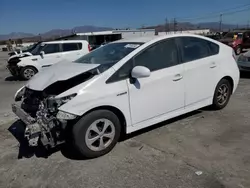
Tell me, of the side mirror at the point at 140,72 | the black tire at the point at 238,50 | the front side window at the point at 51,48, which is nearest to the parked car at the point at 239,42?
the black tire at the point at 238,50

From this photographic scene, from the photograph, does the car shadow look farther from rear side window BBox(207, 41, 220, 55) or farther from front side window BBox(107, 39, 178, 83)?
rear side window BBox(207, 41, 220, 55)

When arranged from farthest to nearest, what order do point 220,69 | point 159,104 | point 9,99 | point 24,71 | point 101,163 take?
point 24,71
point 9,99
point 220,69
point 159,104
point 101,163

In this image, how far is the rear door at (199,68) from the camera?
15.1 ft

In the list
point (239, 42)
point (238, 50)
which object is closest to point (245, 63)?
point (238, 50)

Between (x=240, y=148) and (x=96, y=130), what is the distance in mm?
2120

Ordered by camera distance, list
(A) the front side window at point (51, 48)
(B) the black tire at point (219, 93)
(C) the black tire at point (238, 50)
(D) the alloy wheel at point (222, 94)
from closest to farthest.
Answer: (B) the black tire at point (219, 93) < (D) the alloy wheel at point (222, 94) < (A) the front side window at point (51, 48) < (C) the black tire at point (238, 50)

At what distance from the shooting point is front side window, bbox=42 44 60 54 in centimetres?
1244

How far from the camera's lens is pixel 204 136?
4.32m

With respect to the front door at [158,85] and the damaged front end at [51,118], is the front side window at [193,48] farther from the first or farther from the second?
the damaged front end at [51,118]

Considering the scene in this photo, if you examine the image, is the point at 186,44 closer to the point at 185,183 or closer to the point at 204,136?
the point at 204,136

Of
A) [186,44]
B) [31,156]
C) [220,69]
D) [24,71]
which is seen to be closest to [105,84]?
[31,156]

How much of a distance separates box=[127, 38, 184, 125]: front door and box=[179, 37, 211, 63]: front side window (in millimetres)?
202

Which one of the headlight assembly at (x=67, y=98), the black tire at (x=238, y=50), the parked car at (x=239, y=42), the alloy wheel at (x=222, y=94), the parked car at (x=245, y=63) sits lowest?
the black tire at (x=238, y=50)

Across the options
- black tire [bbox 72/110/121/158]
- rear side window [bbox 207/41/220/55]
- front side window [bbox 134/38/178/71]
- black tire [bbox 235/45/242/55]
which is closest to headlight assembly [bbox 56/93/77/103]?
black tire [bbox 72/110/121/158]
